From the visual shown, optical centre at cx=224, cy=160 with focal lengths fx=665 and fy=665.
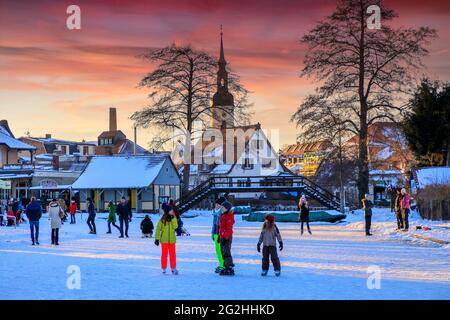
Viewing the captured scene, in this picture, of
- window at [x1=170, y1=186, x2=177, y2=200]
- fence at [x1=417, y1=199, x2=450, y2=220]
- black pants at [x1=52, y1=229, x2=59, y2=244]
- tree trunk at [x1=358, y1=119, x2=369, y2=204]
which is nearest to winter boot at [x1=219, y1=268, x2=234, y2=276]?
black pants at [x1=52, y1=229, x2=59, y2=244]

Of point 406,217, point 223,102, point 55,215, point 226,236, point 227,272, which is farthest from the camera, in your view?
point 223,102

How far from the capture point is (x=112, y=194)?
5884 centimetres

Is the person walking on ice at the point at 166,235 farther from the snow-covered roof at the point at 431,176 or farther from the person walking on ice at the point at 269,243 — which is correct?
the snow-covered roof at the point at 431,176

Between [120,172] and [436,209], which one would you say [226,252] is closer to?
[436,209]

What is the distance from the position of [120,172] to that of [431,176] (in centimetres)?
2948

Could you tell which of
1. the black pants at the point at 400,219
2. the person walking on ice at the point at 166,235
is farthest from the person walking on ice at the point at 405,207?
the person walking on ice at the point at 166,235

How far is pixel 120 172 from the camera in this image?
58.8m

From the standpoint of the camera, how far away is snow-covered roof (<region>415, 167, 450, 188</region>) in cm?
3693

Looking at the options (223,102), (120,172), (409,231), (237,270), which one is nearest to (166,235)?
(237,270)

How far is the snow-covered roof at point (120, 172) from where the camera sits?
188 ft

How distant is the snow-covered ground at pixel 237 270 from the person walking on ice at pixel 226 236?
322mm
